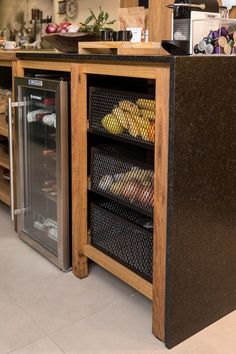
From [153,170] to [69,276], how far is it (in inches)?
33.2

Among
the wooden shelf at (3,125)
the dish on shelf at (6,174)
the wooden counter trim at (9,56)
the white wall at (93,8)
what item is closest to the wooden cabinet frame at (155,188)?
the wooden counter trim at (9,56)

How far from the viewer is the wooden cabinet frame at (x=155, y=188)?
5.29ft

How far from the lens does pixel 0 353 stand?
1.70 metres

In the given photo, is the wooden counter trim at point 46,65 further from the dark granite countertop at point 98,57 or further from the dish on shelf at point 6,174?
the dish on shelf at point 6,174

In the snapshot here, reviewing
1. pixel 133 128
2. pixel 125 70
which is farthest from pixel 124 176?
pixel 125 70

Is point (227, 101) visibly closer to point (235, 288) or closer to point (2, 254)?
point (235, 288)

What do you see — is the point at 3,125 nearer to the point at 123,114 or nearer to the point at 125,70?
the point at 123,114

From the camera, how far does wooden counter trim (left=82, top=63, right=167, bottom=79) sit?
1638 mm

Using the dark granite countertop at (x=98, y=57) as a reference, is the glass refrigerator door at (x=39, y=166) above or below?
below

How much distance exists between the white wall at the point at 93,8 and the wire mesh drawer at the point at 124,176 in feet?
4.46

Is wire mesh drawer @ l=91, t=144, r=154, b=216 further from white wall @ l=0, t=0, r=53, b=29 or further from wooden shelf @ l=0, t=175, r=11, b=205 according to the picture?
white wall @ l=0, t=0, r=53, b=29

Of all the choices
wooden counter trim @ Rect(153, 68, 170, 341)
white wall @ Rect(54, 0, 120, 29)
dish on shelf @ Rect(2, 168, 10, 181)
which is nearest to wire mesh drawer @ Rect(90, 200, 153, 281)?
wooden counter trim @ Rect(153, 68, 170, 341)

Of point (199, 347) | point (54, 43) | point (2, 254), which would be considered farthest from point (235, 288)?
point (54, 43)

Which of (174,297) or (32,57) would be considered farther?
(32,57)
